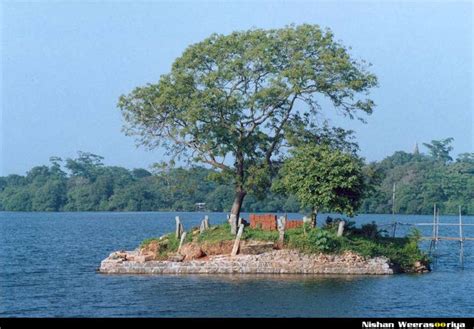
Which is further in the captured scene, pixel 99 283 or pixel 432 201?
pixel 432 201

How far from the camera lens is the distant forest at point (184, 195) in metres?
118

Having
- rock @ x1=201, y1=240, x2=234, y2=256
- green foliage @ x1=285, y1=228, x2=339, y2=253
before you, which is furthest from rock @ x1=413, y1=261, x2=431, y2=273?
rock @ x1=201, y1=240, x2=234, y2=256

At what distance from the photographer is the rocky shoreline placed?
37.9m

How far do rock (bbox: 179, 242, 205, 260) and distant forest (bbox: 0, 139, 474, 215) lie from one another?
2430 inches

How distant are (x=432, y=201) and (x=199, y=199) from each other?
34.2 m

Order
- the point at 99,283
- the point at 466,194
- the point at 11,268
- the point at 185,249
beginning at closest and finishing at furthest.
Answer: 1. the point at 99,283
2. the point at 185,249
3. the point at 11,268
4. the point at 466,194

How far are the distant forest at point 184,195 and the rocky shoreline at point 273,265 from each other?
6296cm

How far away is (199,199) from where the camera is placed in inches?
5118

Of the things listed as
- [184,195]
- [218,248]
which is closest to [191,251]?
[218,248]

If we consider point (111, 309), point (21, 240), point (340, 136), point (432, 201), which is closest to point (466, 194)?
point (432, 201)

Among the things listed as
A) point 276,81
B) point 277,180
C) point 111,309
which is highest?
point 276,81

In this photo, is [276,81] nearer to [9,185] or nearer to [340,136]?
[340,136]

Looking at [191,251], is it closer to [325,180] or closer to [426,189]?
[325,180]

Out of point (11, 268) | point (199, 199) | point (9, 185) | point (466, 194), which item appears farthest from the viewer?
point (9, 185)
